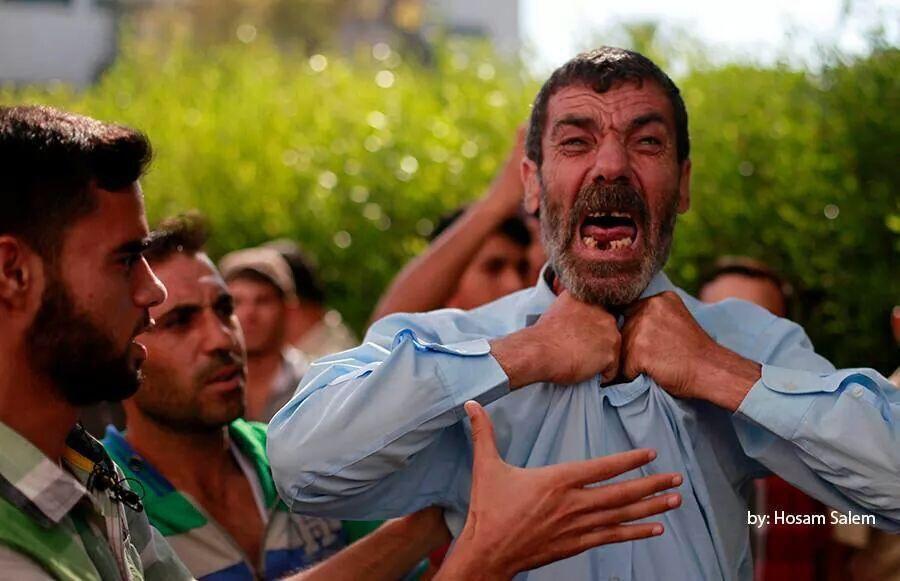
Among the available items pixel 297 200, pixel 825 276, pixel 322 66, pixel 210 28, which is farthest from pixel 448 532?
pixel 210 28

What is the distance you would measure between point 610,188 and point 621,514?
75 cm

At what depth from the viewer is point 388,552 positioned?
131 inches

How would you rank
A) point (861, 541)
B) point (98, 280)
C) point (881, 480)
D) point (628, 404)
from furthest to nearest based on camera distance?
point (861, 541) < point (628, 404) < point (881, 480) < point (98, 280)

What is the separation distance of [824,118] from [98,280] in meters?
4.49

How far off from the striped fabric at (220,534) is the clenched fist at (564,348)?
1.29m

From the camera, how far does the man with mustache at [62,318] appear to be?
242 centimetres

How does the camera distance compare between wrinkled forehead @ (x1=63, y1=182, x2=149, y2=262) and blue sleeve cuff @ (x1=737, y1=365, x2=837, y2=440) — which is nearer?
wrinkled forehead @ (x1=63, y1=182, x2=149, y2=262)

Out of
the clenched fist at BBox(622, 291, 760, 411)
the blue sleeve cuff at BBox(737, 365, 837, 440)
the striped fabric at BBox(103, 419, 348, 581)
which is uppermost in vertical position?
the clenched fist at BBox(622, 291, 760, 411)

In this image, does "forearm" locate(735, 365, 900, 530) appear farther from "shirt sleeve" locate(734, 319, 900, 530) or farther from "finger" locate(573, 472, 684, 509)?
"finger" locate(573, 472, 684, 509)

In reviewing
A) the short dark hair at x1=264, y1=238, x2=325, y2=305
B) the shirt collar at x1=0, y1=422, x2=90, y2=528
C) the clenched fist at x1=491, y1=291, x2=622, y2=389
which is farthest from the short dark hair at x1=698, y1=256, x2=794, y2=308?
the shirt collar at x1=0, y1=422, x2=90, y2=528

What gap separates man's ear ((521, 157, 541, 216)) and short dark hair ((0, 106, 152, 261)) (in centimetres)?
98

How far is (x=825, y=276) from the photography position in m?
6.08

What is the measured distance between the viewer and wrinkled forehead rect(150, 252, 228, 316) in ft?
13.6

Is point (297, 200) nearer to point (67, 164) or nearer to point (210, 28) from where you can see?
point (67, 164)
